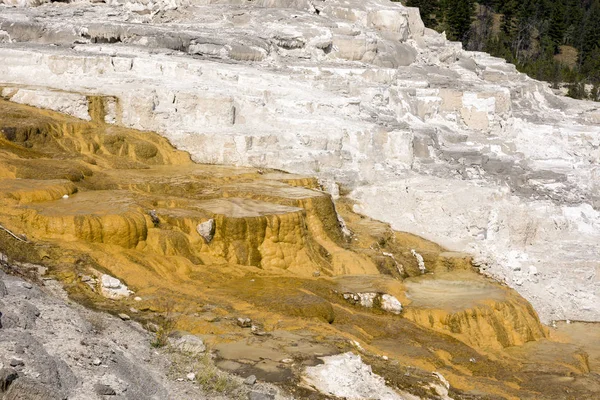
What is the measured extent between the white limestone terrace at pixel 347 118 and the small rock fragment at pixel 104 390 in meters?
12.3

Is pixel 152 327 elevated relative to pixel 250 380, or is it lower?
lower

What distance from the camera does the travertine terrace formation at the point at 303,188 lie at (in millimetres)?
11945

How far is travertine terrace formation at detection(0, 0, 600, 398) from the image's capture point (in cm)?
1195

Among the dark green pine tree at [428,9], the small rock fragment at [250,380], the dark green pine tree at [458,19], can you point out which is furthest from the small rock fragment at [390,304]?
the dark green pine tree at [428,9]

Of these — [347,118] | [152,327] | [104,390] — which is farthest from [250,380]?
[347,118]

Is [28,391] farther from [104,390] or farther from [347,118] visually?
[347,118]

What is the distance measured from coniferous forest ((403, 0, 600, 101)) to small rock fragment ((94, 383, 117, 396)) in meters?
43.8

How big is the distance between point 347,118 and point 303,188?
5203mm

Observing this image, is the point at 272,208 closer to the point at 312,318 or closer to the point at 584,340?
the point at 312,318

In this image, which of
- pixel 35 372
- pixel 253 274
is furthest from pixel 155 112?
pixel 35 372

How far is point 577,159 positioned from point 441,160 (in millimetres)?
5495

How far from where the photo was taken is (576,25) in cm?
6962

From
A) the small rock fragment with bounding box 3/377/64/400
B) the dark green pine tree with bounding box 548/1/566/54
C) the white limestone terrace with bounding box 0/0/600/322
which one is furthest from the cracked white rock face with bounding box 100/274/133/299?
the dark green pine tree with bounding box 548/1/566/54

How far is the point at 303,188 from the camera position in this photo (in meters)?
17.5
